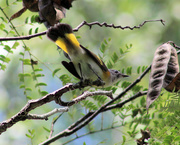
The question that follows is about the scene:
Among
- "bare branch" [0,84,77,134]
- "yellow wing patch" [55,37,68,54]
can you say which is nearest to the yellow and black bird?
"yellow wing patch" [55,37,68,54]

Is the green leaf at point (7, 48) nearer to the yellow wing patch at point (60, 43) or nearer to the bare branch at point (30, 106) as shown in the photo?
the yellow wing patch at point (60, 43)

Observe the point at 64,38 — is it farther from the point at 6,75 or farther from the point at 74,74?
the point at 6,75

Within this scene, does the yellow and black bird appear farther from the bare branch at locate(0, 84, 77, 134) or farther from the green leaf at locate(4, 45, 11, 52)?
the bare branch at locate(0, 84, 77, 134)

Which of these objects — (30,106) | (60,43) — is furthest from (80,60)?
(30,106)

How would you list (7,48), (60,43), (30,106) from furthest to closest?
(60,43)
(7,48)
(30,106)

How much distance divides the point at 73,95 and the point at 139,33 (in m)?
4.21

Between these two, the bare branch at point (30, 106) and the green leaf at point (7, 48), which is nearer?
the bare branch at point (30, 106)

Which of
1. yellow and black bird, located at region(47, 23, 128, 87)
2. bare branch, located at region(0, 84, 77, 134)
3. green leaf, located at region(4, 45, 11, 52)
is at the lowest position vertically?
bare branch, located at region(0, 84, 77, 134)

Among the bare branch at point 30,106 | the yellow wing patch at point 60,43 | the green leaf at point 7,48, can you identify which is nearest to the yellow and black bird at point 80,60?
the yellow wing patch at point 60,43

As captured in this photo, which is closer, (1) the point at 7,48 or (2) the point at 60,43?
(1) the point at 7,48

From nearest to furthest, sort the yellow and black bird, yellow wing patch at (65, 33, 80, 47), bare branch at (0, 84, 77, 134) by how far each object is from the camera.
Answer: bare branch at (0, 84, 77, 134)
yellow wing patch at (65, 33, 80, 47)
the yellow and black bird

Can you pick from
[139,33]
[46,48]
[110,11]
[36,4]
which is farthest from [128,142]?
[110,11]

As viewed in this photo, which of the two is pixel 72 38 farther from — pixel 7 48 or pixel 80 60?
pixel 7 48

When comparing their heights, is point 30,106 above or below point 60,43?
below
